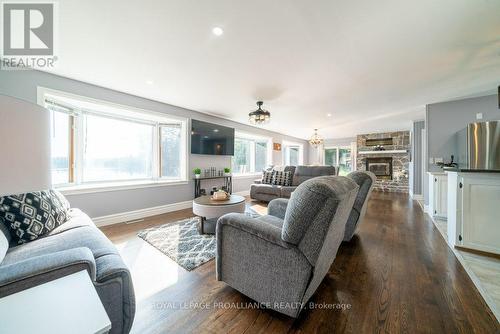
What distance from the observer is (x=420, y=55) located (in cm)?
218

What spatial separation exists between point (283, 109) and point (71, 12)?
360 centimetres

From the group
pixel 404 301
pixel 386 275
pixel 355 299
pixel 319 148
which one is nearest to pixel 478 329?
pixel 404 301

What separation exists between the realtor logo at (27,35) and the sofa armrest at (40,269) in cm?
196

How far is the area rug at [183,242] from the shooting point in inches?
80.4

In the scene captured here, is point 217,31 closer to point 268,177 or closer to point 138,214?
point 138,214

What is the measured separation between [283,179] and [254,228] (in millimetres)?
3709

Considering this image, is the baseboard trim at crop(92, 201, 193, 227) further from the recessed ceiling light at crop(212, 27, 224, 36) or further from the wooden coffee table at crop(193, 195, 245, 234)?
the recessed ceiling light at crop(212, 27, 224, 36)

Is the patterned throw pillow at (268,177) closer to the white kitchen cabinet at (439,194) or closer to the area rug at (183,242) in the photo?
the area rug at (183,242)

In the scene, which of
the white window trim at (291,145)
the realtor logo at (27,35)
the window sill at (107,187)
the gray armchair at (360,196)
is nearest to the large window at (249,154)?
the white window trim at (291,145)

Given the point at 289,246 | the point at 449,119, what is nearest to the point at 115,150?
the point at 289,246

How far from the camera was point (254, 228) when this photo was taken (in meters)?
1.33

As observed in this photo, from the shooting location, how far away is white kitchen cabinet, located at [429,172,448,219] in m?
3.38

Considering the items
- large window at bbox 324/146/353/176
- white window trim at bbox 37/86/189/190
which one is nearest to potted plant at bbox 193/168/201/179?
white window trim at bbox 37/86/189/190

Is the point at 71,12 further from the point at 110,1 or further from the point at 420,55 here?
the point at 420,55
